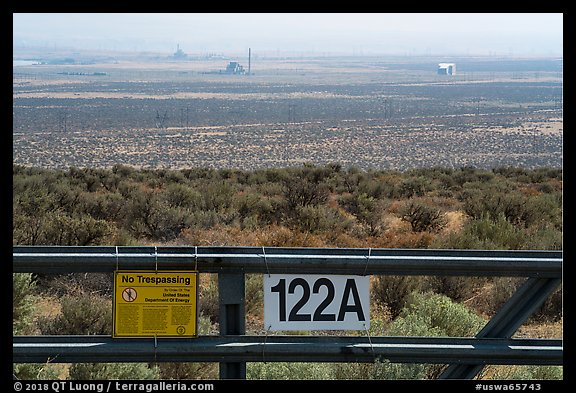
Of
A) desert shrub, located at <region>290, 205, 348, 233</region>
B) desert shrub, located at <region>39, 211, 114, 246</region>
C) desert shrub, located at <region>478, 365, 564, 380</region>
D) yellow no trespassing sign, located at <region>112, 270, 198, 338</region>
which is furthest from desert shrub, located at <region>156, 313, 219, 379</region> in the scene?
desert shrub, located at <region>290, 205, 348, 233</region>

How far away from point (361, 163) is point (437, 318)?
46.9 metres

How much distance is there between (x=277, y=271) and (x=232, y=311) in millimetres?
354

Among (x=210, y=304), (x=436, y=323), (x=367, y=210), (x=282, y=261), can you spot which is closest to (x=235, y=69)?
(x=367, y=210)

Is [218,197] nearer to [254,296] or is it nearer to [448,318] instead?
[254,296]

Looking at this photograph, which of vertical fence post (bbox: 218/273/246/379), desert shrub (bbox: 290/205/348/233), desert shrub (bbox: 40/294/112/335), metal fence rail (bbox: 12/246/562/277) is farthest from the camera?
desert shrub (bbox: 290/205/348/233)

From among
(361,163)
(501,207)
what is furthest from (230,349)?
(361,163)

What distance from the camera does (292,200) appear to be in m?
19.3

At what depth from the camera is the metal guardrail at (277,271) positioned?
4.51 meters

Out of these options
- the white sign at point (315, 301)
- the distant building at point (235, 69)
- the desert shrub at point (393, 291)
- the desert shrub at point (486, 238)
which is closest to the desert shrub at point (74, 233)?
the desert shrub at point (393, 291)

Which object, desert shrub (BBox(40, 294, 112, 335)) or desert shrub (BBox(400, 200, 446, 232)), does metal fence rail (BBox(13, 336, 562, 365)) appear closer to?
desert shrub (BBox(40, 294, 112, 335))

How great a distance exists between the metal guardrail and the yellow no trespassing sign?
4 centimetres

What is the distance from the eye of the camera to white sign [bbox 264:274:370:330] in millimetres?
4574

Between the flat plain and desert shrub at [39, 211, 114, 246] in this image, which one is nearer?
desert shrub at [39, 211, 114, 246]

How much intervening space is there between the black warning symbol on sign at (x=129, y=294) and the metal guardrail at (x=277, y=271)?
0.40 feet
